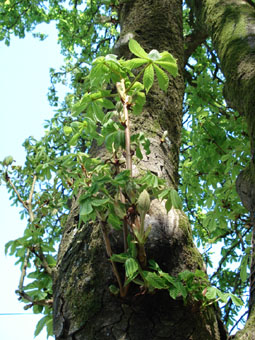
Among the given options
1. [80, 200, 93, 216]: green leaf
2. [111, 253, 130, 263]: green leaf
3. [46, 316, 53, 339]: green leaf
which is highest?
[80, 200, 93, 216]: green leaf

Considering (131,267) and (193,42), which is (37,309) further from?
(193,42)

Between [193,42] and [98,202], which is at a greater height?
[193,42]

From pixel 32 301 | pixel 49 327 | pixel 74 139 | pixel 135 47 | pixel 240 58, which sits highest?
pixel 240 58

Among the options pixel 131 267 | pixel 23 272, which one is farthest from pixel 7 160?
pixel 131 267

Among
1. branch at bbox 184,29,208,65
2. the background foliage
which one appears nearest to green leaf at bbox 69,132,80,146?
the background foliage

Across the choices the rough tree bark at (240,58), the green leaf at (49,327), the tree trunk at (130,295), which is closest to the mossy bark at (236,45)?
the rough tree bark at (240,58)

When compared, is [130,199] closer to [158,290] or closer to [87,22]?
[158,290]

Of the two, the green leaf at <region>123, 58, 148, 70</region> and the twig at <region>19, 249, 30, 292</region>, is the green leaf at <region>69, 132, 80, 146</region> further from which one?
the twig at <region>19, 249, 30, 292</region>

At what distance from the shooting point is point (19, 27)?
711 centimetres

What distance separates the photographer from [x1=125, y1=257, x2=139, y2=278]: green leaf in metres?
1.12

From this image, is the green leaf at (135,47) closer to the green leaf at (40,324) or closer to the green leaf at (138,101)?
the green leaf at (138,101)

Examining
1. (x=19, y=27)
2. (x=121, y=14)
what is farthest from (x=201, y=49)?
(x=121, y=14)

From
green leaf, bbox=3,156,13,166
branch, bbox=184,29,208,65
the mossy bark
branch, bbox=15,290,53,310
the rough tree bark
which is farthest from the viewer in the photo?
branch, bbox=184,29,208,65

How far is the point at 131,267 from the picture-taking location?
1.13 metres
